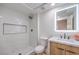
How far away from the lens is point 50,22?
114 centimetres

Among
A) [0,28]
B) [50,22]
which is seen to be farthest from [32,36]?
[0,28]

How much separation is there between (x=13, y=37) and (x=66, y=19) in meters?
0.81

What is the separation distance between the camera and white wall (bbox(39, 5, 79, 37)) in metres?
1.12

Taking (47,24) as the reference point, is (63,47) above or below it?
below

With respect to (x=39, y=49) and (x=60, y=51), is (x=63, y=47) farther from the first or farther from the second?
(x=39, y=49)

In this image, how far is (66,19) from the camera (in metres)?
1.09

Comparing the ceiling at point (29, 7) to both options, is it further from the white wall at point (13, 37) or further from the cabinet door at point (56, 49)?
the cabinet door at point (56, 49)

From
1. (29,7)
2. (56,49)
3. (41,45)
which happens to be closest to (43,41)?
(41,45)

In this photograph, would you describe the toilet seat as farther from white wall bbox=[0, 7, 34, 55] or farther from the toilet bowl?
white wall bbox=[0, 7, 34, 55]

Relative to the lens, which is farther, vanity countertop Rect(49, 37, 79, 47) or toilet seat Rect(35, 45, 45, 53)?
toilet seat Rect(35, 45, 45, 53)

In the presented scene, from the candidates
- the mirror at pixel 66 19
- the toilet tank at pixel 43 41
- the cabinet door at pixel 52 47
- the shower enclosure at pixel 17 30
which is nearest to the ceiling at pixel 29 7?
the shower enclosure at pixel 17 30

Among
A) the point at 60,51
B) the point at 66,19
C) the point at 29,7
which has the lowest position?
the point at 60,51

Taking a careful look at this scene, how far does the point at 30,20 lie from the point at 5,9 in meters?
0.38

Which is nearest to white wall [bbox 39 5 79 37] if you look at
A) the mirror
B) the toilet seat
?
the mirror
